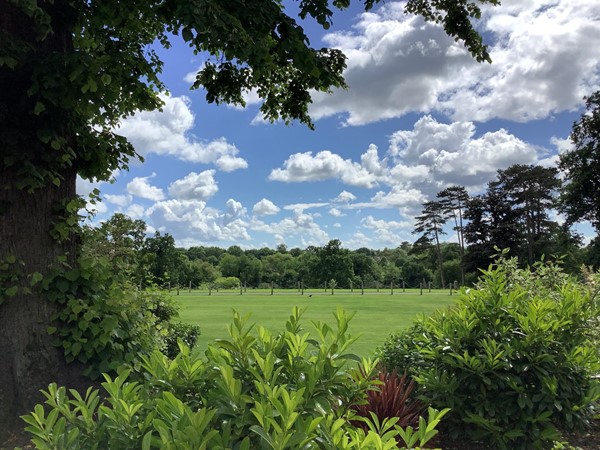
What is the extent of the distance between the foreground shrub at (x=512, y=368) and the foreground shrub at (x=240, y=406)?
2188 mm

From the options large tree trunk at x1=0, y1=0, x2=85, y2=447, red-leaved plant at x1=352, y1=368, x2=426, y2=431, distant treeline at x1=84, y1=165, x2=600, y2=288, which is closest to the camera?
red-leaved plant at x1=352, y1=368, x2=426, y2=431

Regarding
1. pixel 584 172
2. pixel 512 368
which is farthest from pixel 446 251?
pixel 512 368

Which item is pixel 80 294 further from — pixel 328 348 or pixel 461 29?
pixel 461 29

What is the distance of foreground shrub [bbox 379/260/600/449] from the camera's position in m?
3.88

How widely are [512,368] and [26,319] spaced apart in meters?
4.80

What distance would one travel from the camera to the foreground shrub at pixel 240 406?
64.0 inches

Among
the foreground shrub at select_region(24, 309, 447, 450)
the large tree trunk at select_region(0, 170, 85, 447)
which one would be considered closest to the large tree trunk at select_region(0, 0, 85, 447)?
the large tree trunk at select_region(0, 170, 85, 447)

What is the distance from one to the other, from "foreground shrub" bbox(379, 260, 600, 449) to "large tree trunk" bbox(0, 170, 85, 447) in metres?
3.76

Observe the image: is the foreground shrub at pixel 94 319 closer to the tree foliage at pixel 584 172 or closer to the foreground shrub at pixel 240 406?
the foreground shrub at pixel 240 406

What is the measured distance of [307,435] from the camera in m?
1.62

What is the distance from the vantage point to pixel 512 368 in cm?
402

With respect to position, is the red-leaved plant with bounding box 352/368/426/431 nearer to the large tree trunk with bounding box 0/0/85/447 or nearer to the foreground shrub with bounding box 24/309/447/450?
the foreground shrub with bounding box 24/309/447/450

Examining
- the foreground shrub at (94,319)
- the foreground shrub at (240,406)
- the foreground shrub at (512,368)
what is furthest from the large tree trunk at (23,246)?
the foreground shrub at (512,368)

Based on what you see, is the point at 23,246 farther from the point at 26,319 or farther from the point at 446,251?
the point at 446,251
